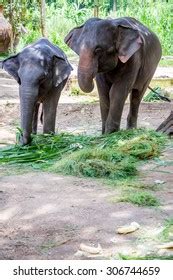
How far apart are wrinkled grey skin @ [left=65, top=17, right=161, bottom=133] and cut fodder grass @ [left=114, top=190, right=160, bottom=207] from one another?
2466 millimetres

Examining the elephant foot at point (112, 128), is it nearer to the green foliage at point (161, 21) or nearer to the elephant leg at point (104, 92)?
the elephant leg at point (104, 92)

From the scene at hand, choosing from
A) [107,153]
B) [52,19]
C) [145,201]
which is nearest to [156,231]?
[145,201]

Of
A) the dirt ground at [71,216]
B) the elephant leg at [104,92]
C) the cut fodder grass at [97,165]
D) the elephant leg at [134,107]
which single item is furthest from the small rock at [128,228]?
the elephant leg at [134,107]

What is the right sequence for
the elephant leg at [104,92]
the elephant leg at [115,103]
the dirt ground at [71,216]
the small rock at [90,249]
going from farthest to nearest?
the elephant leg at [104,92] < the elephant leg at [115,103] < the dirt ground at [71,216] < the small rock at [90,249]

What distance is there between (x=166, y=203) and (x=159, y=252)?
48.3 inches

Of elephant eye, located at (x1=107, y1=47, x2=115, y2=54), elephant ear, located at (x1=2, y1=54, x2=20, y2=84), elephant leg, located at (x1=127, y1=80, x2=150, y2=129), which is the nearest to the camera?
elephant eye, located at (x1=107, y1=47, x2=115, y2=54)

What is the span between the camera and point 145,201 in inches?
192

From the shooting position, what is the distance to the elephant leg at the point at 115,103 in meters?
7.86

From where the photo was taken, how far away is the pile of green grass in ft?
19.8

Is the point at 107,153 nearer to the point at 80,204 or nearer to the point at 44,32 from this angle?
the point at 80,204

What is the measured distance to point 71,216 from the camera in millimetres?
4555

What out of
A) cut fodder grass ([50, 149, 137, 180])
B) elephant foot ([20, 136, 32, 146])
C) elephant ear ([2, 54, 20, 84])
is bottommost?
elephant foot ([20, 136, 32, 146])

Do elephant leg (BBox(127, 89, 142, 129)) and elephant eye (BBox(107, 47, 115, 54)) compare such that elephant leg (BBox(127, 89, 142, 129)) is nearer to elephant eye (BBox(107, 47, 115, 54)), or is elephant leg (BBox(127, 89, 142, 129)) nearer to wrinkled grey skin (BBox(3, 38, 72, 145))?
wrinkled grey skin (BBox(3, 38, 72, 145))

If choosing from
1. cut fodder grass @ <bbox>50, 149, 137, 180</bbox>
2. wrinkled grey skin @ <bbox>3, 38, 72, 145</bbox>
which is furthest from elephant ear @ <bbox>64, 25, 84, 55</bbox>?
cut fodder grass @ <bbox>50, 149, 137, 180</bbox>
